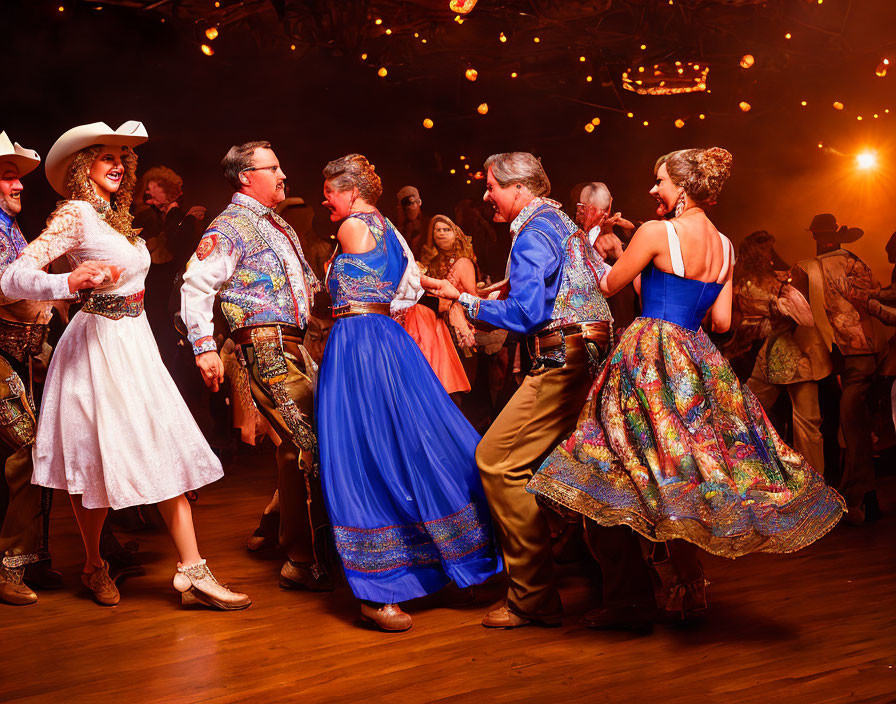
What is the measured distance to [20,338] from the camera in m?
3.40

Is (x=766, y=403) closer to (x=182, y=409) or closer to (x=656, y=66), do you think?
(x=182, y=409)

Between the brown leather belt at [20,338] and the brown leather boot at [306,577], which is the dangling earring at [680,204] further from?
the brown leather belt at [20,338]

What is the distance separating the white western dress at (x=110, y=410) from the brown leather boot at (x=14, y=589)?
0.43 m

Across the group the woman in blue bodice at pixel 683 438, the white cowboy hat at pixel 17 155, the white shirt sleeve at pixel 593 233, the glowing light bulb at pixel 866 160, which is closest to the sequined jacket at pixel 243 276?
the white cowboy hat at pixel 17 155

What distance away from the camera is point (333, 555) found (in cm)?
358

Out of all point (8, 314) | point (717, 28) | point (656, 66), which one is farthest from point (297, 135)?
point (8, 314)

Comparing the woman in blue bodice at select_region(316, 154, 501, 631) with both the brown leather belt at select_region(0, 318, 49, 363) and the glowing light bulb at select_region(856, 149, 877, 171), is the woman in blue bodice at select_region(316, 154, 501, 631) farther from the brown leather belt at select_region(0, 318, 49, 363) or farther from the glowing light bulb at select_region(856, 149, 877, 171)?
the glowing light bulb at select_region(856, 149, 877, 171)

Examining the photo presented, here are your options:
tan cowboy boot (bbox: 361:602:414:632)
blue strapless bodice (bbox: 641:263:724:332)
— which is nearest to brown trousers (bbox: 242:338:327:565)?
tan cowboy boot (bbox: 361:602:414:632)

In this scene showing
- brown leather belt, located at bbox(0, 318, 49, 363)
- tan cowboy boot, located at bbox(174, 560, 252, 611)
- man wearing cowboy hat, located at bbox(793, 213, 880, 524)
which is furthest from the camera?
man wearing cowboy hat, located at bbox(793, 213, 880, 524)

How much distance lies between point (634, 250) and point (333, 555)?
173 centimetres

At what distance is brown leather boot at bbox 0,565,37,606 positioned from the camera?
328cm

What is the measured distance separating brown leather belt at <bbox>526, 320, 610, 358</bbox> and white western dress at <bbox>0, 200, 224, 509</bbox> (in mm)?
1191

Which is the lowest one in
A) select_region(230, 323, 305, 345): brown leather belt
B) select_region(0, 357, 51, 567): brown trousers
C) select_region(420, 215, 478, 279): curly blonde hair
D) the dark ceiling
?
select_region(0, 357, 51, 567): brown trousers

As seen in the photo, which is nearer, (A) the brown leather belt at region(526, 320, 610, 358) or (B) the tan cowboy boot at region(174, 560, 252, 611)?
(A) the brown leather belt at region(526, 320, 610, 358)
